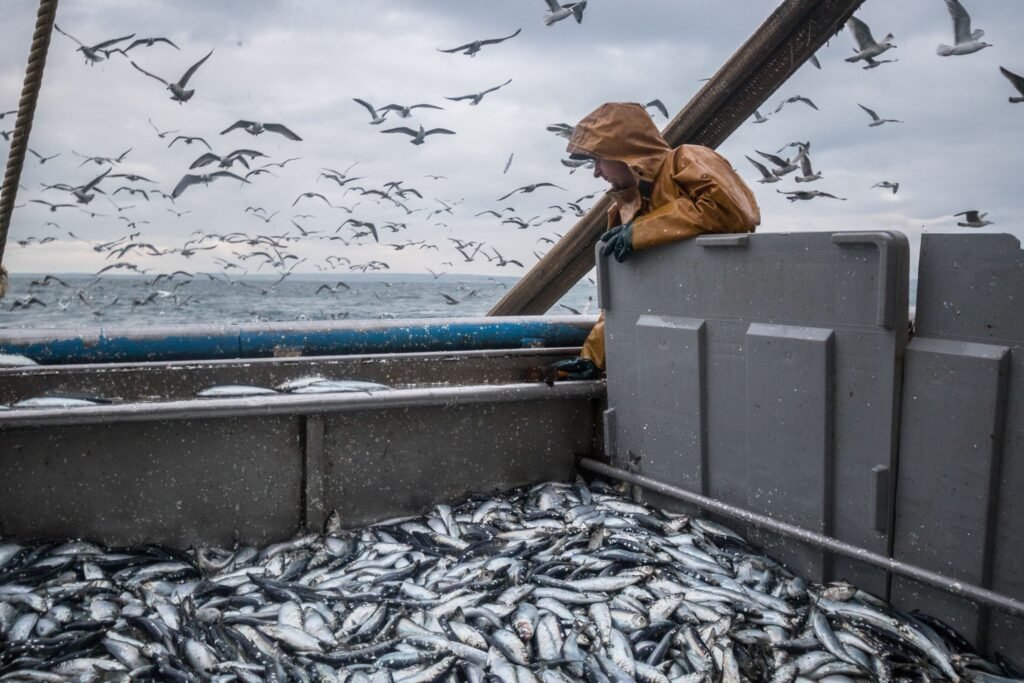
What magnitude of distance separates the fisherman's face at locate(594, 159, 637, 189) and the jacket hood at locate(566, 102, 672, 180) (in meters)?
0.08

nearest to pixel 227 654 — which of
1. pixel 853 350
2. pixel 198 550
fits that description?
pixel 198 550

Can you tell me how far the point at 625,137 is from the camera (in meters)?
4.26

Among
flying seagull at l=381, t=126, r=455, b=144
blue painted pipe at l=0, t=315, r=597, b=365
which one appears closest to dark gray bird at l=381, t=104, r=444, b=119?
flying seagull at l=381, t=126, r=455, b=144

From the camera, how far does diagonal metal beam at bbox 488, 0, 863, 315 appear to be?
481 centimetres

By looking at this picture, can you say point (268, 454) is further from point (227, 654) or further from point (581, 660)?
point (581, 660)

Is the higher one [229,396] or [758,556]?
[229,396]

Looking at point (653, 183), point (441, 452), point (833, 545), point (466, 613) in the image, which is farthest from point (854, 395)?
point (441, 452)

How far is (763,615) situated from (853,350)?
1149 millimetres

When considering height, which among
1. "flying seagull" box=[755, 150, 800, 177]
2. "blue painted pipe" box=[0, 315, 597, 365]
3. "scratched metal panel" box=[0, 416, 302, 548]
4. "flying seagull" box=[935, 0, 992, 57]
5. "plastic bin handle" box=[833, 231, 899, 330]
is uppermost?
"flying seagull" box=[935, 0, 992, 57]

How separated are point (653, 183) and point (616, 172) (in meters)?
0.25

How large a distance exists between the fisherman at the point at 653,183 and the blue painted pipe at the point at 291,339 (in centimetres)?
109

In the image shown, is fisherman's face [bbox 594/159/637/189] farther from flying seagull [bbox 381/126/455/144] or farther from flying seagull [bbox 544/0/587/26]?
flying seagull [bbox 381/126/455/144]

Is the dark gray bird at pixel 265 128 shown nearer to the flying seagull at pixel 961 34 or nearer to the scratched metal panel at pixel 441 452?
the scratched metal panel at pixel 441 452

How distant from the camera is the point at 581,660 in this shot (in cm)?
284
